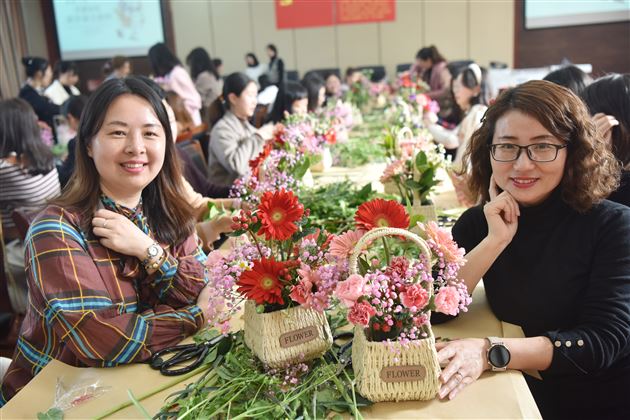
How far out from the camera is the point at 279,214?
43.3 inches

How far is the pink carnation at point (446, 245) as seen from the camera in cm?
103

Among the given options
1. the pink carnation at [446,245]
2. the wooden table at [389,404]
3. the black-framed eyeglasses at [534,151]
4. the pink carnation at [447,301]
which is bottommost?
the wooden table at [389,404]

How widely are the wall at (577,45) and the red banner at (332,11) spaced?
210 cm

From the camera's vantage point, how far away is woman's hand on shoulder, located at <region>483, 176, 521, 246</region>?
4.45 feet

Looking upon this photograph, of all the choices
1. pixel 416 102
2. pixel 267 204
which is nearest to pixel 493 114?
pixel 267 204

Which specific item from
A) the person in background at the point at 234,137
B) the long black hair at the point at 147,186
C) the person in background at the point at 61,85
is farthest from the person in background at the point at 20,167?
the person in background at the point at 61,85

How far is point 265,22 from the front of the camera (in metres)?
9.77

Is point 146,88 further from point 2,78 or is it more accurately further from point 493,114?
point 2,78

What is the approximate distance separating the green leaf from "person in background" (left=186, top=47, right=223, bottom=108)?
554 cm

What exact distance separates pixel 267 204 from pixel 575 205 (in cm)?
75

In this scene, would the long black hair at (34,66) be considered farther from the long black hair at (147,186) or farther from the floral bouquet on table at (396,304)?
the floral bouquet on table at (396,304)

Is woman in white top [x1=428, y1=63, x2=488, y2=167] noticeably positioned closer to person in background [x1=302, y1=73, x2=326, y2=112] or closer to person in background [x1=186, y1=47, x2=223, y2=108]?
person in background [x1=302, y1=73, x2=326, y2=112]

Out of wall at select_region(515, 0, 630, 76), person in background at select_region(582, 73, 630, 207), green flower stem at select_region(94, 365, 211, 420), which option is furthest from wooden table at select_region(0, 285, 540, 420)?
wall at select_region(515, 0, 630, 76)

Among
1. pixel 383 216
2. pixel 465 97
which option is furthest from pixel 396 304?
pixel 465 97
